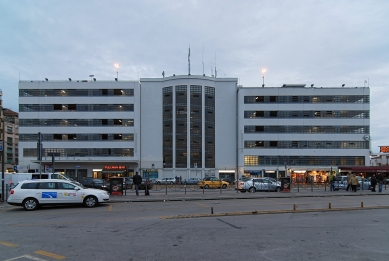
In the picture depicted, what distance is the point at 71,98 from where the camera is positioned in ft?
203

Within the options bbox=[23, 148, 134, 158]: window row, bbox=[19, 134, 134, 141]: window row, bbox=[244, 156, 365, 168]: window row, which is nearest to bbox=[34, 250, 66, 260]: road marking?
bbox=[23, 148, 134, 158]: window row

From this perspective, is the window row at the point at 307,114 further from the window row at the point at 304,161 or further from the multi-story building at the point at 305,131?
the window row at the point at 304,161

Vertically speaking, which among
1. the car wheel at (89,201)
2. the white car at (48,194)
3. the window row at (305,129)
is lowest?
the car wheel at (89,201)

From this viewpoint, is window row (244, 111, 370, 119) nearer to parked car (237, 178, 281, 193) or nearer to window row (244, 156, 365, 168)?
window row (244, 156, 365, 168)

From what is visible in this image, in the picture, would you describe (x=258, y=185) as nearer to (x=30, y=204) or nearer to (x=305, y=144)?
(x=30, y=204)

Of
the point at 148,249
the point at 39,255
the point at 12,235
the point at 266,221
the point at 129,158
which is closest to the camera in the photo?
the point at 39,255

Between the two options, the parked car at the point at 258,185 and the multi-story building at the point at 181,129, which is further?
the multi-story building at the point at 181,129

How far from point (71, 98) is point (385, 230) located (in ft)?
194

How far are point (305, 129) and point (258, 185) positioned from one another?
3666 cm

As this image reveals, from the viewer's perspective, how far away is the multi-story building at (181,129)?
61.4 m

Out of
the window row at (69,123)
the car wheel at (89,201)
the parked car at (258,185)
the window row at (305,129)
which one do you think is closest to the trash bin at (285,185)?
the parked car at (258,185)

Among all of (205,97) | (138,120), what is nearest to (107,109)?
(138,120)

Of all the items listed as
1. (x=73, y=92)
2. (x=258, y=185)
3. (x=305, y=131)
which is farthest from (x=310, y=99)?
(x=73, y=92)

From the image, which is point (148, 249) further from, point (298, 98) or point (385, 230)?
point (298, 98)
